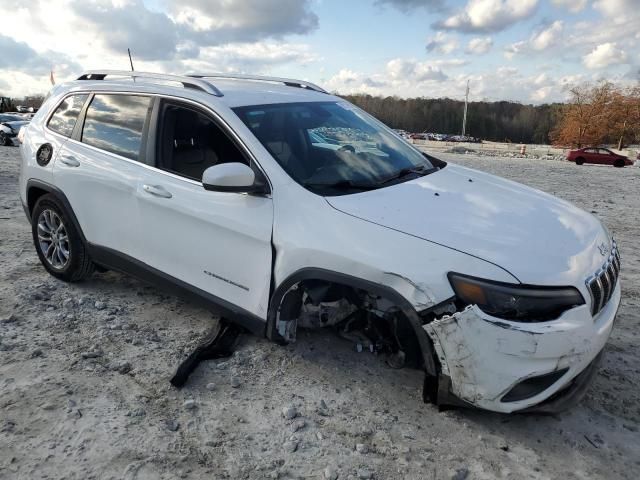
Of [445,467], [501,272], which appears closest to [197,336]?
[445,467]

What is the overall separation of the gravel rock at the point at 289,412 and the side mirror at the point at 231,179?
1.29 metres

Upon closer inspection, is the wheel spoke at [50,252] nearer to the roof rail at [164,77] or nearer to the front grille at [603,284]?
the roof rail at [164,77]

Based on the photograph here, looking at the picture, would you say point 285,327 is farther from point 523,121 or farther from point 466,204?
point 523,121

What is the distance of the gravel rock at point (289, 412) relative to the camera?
2955 millimetres

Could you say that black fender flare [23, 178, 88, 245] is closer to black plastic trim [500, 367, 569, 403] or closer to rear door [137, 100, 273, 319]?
rear door [137, 100, 273, 319]

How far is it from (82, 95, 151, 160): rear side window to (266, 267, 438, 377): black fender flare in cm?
163

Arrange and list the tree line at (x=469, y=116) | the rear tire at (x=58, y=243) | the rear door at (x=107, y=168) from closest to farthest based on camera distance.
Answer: the rear door at (x=107, y=168) < the rear tire at (x=58, y=243) < the tree line at (x=469, y=116)

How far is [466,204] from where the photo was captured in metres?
3.14

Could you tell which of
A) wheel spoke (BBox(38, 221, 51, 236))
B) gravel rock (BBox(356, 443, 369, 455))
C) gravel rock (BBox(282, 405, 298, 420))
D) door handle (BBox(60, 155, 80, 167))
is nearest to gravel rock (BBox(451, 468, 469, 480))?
→ gravel rock (BBox(356, 443, 369, 455))

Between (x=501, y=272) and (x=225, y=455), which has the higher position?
(x=501, y=272)

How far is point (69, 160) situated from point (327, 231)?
2642 millimetres

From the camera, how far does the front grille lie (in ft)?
8.82

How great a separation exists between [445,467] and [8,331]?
3168 mm

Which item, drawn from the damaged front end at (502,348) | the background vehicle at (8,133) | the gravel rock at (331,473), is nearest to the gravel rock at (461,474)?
the damaged front end at (502,348)
